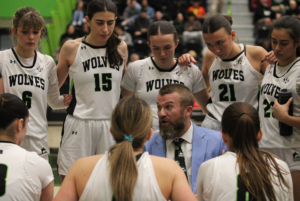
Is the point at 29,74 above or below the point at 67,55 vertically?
below

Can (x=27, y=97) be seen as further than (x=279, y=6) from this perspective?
No

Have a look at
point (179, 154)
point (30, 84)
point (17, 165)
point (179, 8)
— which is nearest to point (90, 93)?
point (30, 84)

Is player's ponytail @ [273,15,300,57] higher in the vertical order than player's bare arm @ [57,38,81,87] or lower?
higher

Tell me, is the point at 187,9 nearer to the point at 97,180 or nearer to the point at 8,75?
the point at 8,75

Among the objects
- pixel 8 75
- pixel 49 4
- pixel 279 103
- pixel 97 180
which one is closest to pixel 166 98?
pixel 279 103

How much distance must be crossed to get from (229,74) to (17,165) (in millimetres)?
2318

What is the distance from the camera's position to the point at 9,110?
2348 millimetres

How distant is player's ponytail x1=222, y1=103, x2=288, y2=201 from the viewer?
88.0 inches

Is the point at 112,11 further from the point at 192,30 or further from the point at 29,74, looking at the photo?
the point at 192,30

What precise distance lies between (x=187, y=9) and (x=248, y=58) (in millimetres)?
10775

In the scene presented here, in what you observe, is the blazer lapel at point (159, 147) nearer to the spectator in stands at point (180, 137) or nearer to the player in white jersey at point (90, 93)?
the spectator in stands at point (180, 137)

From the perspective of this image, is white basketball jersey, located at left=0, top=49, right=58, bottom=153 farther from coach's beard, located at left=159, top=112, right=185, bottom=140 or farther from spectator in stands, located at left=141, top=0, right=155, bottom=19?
spectator in stands, located at left=141, top=0, right=155, bottom=19

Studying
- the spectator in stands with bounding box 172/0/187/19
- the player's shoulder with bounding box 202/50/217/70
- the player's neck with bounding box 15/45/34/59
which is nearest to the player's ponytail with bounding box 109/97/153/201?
the player's neck with bounding box 15/45/34/59

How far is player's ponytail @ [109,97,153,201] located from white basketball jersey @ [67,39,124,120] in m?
1.60
